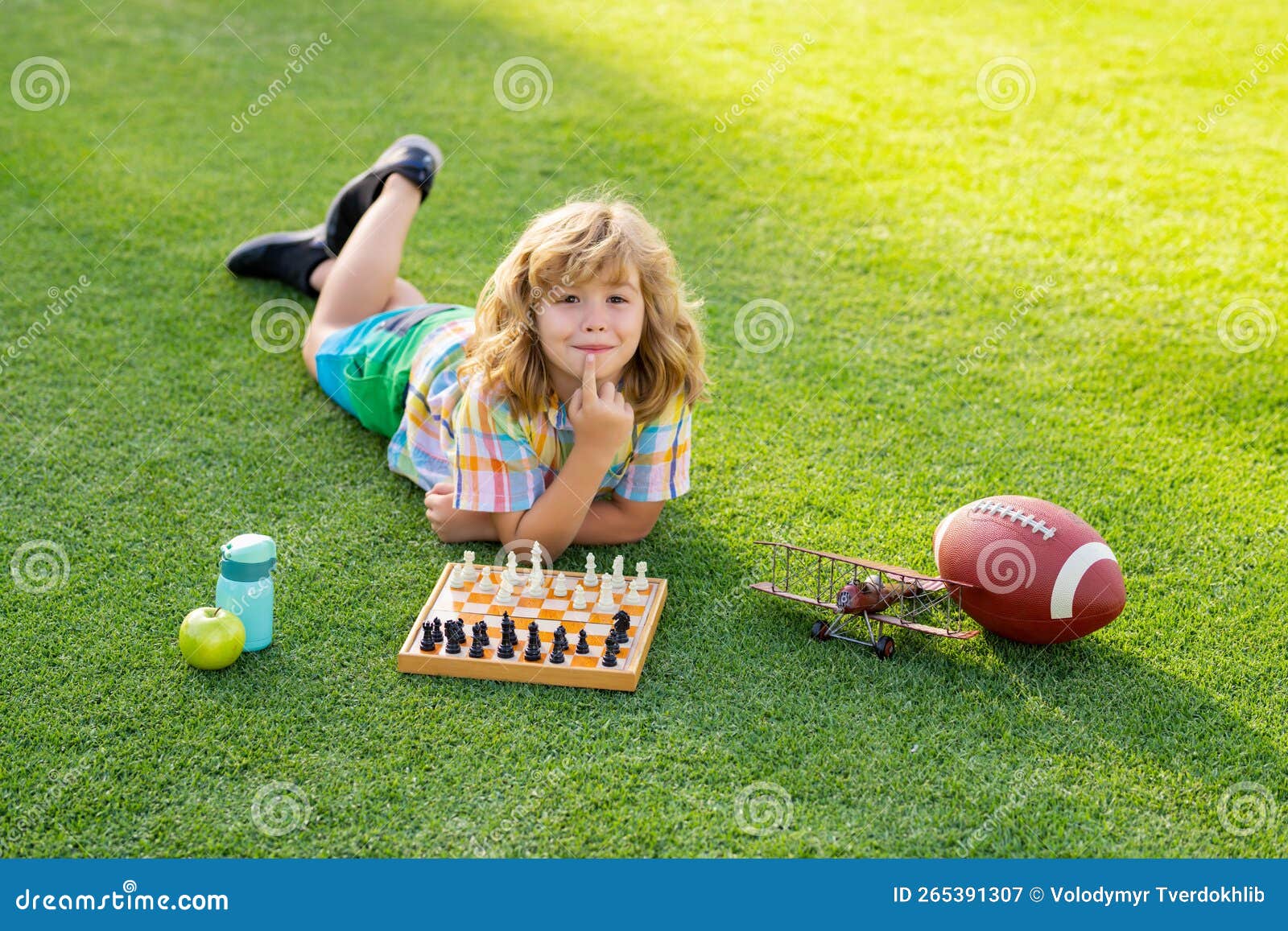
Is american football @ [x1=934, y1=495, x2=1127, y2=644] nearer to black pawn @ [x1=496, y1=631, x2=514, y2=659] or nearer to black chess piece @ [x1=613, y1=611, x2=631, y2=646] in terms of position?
black chess piece @ [x1=613, y1=611, x2=631, y2=646]

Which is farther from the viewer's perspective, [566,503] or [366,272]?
[366,272]

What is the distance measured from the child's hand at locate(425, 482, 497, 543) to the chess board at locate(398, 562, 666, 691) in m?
0.20

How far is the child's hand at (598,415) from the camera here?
3.12m

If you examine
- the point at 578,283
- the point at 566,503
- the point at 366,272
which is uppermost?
the point at 578,283

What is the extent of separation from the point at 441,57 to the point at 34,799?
5.77m

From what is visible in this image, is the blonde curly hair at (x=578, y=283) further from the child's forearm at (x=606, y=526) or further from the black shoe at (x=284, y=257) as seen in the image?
the black shoe at (x=284, y=257)

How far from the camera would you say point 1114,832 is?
2521 millimetres

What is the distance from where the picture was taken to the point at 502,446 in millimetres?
3260

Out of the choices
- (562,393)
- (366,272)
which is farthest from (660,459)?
(366,272)

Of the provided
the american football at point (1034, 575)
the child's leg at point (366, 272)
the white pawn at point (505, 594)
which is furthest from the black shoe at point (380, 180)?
the american football at point (1034, 575)

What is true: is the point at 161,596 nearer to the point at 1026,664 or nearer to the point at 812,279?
the point at 1026,664

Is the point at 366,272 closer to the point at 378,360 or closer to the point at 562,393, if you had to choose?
the point at 378,360

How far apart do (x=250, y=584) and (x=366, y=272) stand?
1661 millimetres

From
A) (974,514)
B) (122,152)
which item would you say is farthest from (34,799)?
(122,152)
